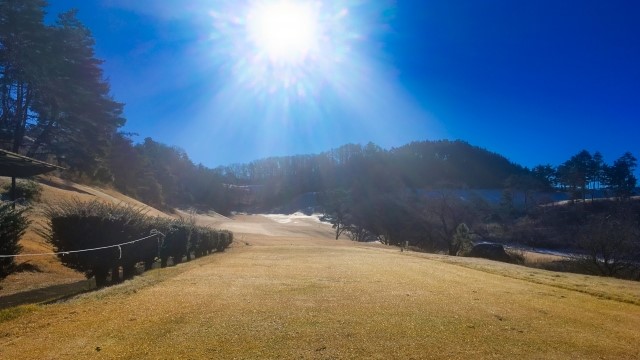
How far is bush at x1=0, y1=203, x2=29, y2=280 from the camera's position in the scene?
26.9ft

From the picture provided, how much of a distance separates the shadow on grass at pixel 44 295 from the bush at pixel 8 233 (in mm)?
563

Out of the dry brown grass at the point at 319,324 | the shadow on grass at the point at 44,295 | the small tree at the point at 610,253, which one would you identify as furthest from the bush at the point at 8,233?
the small tree at the point at 610,253

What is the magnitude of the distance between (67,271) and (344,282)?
839 cm

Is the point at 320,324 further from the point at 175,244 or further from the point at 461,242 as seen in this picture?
the point at 461,242

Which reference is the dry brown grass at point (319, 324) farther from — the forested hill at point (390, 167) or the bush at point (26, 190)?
the forested hill at point (390, 167)

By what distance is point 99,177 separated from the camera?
47688 millimetres

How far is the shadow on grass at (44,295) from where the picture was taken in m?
7.73

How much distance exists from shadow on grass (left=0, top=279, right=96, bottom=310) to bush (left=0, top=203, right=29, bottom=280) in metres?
0.56

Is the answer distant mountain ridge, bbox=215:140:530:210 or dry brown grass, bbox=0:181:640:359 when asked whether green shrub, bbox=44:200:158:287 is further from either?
distant mountain ridge, bbox=215:140:530:210

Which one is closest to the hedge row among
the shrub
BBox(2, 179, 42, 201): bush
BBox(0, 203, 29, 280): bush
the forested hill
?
BBox(0, 203, 29, 280): bush

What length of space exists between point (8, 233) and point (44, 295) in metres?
1.48

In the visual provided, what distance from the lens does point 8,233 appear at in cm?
840

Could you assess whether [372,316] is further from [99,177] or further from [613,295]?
[99,177]

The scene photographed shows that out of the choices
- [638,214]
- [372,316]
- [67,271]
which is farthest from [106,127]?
[638,214]
